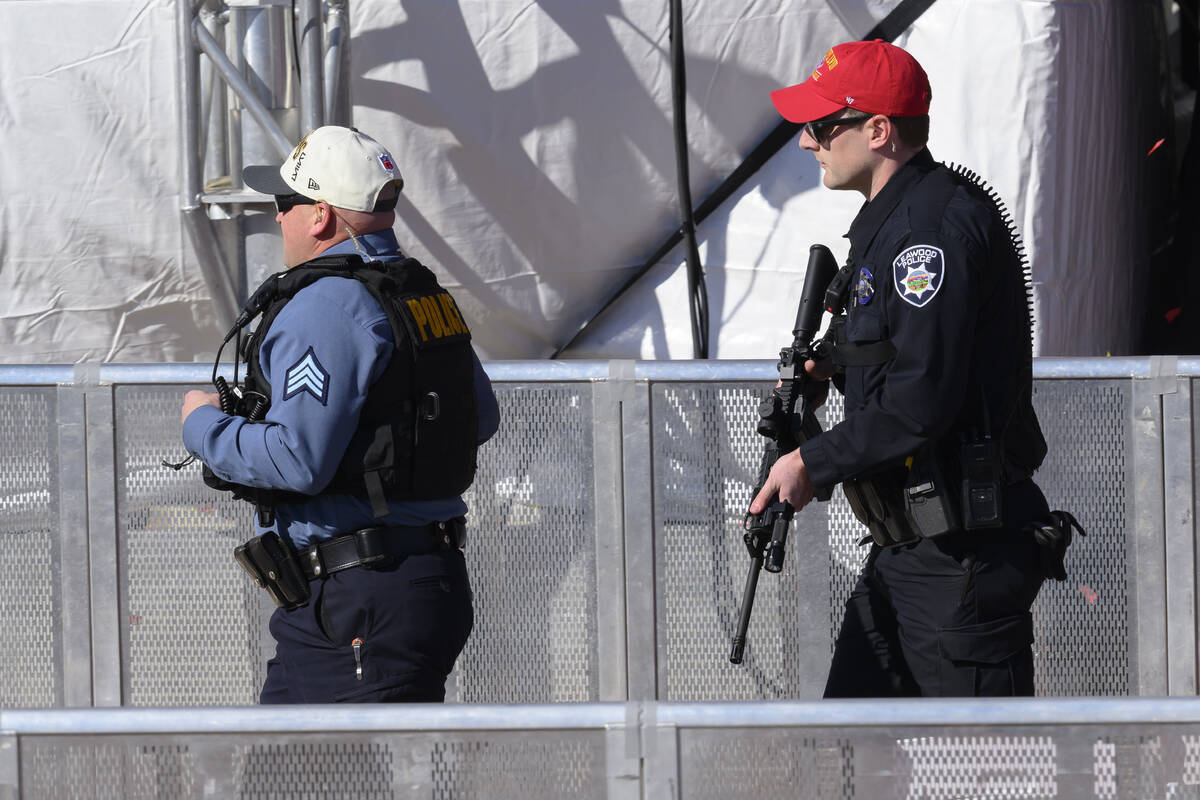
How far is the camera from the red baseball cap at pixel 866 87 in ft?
8.74

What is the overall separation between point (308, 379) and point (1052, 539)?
1327 millimetres

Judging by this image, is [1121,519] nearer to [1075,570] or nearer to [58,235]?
[1075,570]

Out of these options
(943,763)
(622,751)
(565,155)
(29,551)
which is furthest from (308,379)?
(565,155)

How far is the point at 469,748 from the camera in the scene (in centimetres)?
195

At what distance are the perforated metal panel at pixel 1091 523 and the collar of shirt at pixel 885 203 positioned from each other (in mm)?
1235

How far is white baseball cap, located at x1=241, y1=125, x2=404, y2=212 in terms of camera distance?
267 cm

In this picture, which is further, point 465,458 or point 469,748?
point 465,458

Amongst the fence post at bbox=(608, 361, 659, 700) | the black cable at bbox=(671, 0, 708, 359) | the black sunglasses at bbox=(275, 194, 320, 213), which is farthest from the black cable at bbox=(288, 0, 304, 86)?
the black sunglasses at bbox=(275, 194, 320, 213)

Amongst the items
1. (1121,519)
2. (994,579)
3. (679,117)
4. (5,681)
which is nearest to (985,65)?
(679,117)

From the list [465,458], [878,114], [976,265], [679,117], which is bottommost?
[465,458]

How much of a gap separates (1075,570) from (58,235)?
3482 millimetres

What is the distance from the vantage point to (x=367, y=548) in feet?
8.64

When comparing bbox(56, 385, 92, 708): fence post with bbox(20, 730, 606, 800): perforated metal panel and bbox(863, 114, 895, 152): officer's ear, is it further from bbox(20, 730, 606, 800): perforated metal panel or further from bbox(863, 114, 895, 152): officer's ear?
bbox(863, 114, 895, 152): officer's ear

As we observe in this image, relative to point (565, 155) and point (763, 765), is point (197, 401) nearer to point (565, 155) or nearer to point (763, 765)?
point (763, 765)
